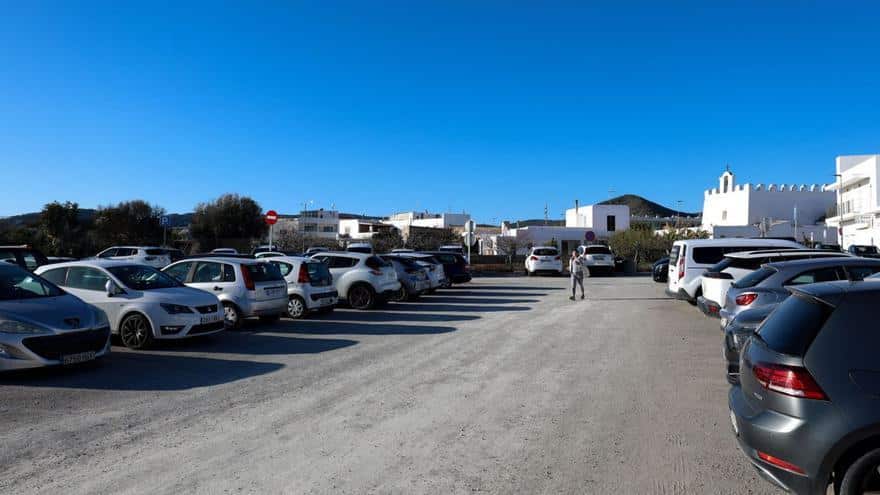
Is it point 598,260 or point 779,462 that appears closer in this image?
point 779,462

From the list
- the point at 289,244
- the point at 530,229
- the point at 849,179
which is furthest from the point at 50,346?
the point at 849,179

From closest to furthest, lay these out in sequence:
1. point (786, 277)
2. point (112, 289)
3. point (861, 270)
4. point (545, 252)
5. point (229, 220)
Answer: point (786, 277) < point (861, 270) < point (112, 289) < point (545, 252) < point (229, 220)

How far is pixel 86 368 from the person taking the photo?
9.34 meters

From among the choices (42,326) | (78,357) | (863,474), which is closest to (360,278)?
(78,357)

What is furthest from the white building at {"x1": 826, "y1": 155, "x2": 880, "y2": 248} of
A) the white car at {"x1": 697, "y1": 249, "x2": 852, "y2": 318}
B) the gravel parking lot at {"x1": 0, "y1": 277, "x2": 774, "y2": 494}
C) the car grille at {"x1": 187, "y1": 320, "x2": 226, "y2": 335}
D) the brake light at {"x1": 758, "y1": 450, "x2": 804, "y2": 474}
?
the brake light at {"x1": 758, "y1": 450, "x2": 804, "y2": 474}

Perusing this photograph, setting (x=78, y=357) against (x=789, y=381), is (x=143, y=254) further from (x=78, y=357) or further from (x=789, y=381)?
(x=789, y=381)

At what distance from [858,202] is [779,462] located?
68673mm

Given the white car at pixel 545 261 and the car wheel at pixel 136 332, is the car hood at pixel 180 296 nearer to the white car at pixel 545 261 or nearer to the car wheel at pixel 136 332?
the car wheel at pixel 136 332

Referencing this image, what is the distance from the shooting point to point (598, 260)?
120 feet

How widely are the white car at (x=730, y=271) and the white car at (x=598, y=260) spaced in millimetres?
22294

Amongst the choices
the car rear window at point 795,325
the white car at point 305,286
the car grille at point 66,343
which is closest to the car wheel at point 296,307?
the white car at point 305,286

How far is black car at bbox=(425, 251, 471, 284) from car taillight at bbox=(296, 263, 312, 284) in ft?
35.6

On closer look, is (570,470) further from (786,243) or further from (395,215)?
(395,215)

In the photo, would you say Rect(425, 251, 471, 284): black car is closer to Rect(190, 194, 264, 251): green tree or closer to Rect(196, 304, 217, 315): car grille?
Rect(196, 304, 217, 315): car grille
